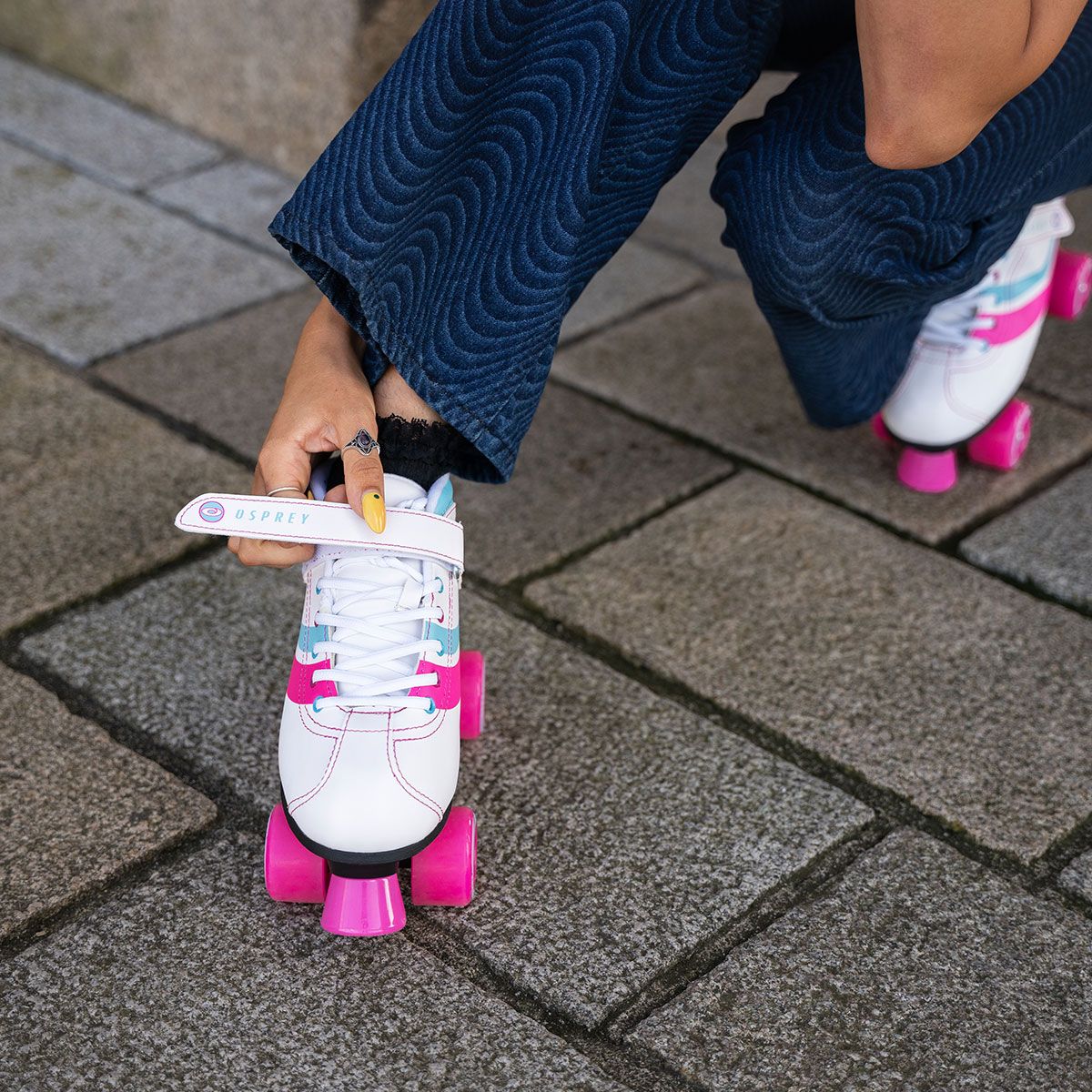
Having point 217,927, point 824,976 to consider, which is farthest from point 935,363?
point 217,927

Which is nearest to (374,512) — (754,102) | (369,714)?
(369,714)

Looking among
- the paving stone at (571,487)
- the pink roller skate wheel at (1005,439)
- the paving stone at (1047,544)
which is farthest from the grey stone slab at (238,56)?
the paving stone at (1047,544)

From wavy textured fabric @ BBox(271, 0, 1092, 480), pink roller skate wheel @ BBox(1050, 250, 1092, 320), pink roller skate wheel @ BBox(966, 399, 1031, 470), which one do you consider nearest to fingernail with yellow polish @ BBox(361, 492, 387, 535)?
wavy textured fabric @ BBox(271, 0, 1092, 480)

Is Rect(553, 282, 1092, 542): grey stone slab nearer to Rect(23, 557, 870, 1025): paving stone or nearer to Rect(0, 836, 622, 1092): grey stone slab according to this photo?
Rect(23, 557, 870, 1025): paving stone

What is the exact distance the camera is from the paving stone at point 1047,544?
1470mm

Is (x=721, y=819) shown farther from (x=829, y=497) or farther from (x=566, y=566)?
(x=829, y=497)

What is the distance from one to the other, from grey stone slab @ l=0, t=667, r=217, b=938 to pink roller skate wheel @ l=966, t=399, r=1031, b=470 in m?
0.99

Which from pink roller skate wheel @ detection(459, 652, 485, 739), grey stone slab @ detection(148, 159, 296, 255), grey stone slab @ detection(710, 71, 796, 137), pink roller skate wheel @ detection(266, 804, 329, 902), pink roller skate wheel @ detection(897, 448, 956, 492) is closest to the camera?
pink roller skate wheel @ detection(266, 804, 329, 902)

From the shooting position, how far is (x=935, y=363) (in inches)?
60.2

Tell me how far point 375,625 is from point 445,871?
190 millimetres

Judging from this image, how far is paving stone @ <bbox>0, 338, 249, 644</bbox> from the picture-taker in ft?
4.60

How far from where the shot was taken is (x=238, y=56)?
7.58 ft

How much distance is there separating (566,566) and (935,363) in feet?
1.54

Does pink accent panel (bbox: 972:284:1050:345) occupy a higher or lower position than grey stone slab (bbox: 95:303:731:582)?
higher
